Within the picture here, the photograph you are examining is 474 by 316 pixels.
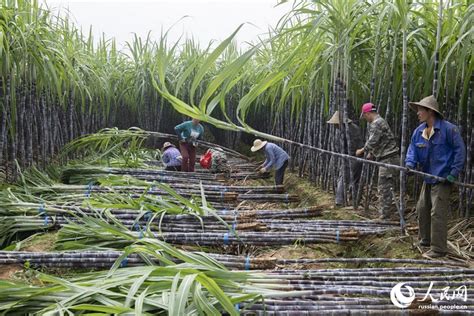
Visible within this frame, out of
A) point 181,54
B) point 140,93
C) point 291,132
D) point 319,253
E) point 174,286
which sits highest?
point 181,54

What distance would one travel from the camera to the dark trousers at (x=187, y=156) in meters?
5.88

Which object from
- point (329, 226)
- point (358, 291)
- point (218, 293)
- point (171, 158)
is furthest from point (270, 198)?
point (218, 293)

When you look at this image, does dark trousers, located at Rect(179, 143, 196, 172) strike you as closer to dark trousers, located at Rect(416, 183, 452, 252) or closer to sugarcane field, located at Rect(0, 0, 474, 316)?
sugarcane field, located at Rect(0, 0, 474, 316)

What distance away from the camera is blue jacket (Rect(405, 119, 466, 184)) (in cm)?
255

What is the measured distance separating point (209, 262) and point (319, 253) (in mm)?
1024

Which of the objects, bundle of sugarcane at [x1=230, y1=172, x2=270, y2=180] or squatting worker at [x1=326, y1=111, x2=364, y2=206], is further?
bundle of sugarcane at [x1=230, y1=172, x2=270, y2=180]

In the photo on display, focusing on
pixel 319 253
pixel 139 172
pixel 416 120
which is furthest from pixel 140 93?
pixel 319 253

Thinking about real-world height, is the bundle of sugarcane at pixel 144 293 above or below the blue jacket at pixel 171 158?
below

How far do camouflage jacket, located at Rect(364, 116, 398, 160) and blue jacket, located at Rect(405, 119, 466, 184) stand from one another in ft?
1.89

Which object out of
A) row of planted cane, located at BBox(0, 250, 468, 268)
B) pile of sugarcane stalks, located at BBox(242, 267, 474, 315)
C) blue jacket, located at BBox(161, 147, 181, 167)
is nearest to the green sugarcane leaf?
pile of sugarcane stalks, located at BBox(242, 267, 474, 315)

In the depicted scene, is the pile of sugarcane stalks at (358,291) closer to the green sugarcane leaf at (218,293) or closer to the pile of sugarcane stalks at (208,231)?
the green sugarcane leaf at (218,293)

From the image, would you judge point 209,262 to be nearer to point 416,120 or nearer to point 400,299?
point 400,299

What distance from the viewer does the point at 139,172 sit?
509 cm

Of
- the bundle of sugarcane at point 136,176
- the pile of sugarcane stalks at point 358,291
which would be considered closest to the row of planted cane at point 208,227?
the pile of sugarcane stalks at point 358,291
